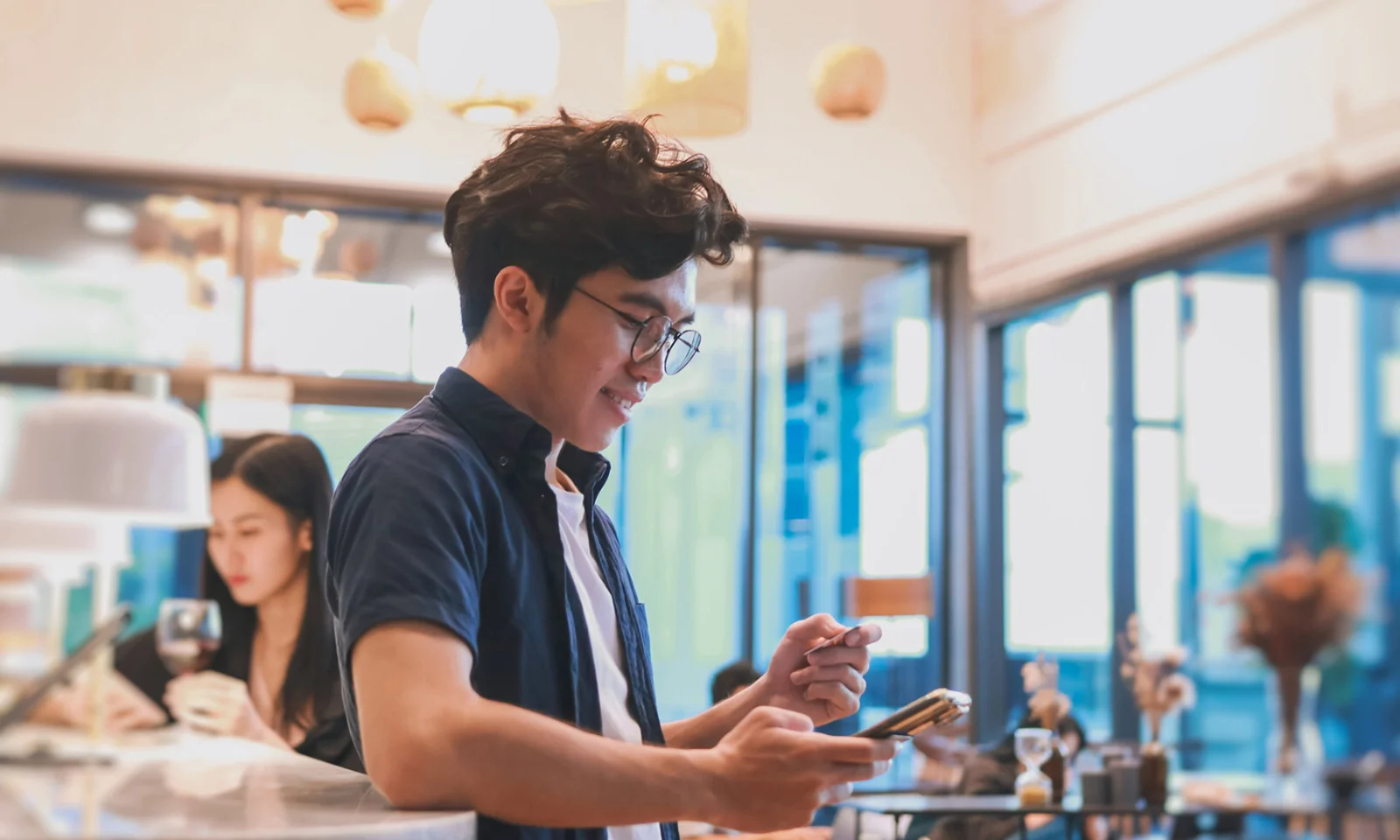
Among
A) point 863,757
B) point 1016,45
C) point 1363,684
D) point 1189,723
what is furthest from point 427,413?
point 1016,45

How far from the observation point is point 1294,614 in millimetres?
4836

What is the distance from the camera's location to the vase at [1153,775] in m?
4.14

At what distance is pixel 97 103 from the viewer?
17.8 ft

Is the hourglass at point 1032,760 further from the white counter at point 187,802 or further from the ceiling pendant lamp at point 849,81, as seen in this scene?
the white counter at point 187,802

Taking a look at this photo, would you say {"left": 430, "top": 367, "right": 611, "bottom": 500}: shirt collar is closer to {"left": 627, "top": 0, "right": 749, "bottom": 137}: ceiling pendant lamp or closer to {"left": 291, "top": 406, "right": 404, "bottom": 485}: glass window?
{"left": 627, "top": 0, "right": 749, "bottom": 137}: ceiling pendant lamp

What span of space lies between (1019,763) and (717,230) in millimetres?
3432

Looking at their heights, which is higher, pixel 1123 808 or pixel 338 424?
pixel 338 424

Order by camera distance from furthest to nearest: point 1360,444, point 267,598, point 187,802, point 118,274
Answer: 1. point 118,274
2. point 1360,444
3. point 267,598
4. point 187,802

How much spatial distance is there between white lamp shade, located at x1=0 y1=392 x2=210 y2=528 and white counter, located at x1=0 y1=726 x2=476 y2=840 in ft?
0.41

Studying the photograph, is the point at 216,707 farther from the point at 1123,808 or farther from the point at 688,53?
the point at 1123,808

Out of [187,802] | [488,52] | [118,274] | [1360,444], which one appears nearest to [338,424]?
[118,274]

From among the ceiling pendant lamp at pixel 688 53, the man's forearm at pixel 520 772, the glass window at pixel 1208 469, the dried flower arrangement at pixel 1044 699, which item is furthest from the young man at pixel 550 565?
the glass window at pixel 1208 469

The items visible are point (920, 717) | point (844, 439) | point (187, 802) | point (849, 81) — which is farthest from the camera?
point (844, 439)

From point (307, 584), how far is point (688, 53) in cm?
140
